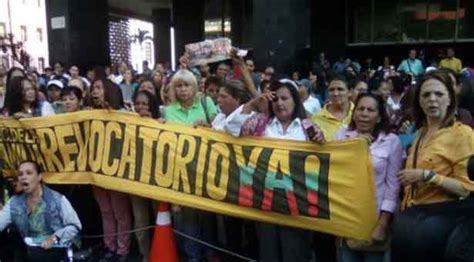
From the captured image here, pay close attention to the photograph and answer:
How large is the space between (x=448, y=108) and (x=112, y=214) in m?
3.25

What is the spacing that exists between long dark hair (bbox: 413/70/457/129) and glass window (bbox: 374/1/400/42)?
16681 millimetres

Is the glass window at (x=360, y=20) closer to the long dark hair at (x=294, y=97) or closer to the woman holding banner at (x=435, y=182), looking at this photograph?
the long dark hair at (x=294, y=97)

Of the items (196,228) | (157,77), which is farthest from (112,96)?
(157,77)

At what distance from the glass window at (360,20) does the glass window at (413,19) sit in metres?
1.09

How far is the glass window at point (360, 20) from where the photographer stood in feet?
64.7

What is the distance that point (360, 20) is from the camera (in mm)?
19812

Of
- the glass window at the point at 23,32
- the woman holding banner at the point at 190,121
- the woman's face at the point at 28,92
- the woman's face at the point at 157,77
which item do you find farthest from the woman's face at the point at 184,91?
the glass window at the point at 23,32

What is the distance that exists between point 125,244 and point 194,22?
19908 millimetres

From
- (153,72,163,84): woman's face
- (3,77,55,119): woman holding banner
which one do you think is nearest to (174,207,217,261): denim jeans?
(3,77,55,119): woman holding banner

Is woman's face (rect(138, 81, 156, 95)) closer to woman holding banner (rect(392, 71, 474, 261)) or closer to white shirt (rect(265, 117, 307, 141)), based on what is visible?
white shirt (rect(265, 117, 307, 141))

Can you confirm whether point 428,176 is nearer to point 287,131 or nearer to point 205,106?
point 287,131

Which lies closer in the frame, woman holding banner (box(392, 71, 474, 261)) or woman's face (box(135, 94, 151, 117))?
woman holding banner (box(392, 71, 474, 261))

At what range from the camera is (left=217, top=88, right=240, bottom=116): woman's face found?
506 cm

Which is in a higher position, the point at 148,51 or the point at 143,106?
the point at 148,51
